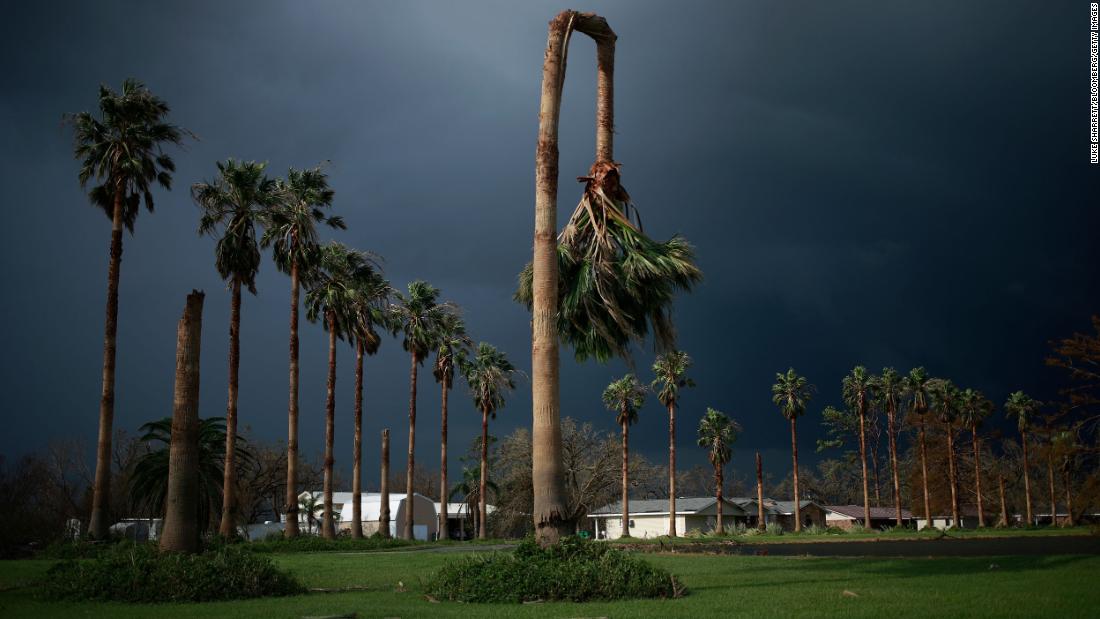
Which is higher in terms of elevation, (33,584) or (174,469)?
(174,469)

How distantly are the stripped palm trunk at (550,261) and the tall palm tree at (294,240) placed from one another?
2840 centimetres

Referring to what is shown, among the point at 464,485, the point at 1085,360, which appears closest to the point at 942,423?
the point at 464,485

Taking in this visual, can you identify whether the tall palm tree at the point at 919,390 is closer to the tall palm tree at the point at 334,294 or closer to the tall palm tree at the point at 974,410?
the tall palm tree at the point at 974,410

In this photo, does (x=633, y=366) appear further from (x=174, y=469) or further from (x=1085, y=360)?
(x=1085, y=360)

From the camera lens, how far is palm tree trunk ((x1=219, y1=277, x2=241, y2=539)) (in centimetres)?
3584

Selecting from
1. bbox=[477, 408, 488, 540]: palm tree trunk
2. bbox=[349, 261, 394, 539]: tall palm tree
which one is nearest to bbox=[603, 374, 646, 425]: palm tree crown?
bbox=[477, 408, 488, 540]: palm tree trunk

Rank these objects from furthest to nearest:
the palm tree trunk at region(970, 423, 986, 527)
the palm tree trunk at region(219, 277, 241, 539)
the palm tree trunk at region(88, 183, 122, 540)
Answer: the palm tree trunk at region(970, 423, 986, 527)
the palm tree trunk at region(219, 277, 241, 539)
the palm tree trunk at region(88, 183, 122, 540)

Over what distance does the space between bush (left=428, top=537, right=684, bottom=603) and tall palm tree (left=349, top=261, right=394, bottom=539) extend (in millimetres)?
34419

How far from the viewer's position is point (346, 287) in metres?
49.1

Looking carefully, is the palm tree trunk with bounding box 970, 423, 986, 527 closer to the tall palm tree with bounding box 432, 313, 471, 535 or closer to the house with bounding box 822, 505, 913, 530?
the house with bounding box 822, 505, 913, 530

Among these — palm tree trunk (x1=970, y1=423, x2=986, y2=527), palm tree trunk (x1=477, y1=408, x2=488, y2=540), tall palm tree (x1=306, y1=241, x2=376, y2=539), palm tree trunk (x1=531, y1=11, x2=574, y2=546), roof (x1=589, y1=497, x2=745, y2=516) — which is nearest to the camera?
palm tree trunk (x1=531, y1=11, x2=574, y2=546)

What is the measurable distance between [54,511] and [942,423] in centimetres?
8586

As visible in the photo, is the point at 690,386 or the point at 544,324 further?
the point at 690,386

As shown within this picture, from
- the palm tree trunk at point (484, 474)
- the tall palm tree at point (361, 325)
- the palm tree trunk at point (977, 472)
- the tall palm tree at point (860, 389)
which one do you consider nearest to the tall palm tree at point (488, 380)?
the palm tree trunk at point (484, 474)
